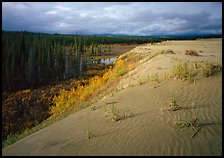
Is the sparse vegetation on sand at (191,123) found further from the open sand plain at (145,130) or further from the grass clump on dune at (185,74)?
the grass clump on dune at (185,74)

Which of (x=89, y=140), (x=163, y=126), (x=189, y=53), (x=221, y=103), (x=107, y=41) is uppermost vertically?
(x=107, y=41)

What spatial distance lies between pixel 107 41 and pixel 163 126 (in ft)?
365

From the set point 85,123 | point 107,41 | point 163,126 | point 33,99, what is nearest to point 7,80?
point 33,99

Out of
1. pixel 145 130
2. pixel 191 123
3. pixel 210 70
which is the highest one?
pixel 210 70

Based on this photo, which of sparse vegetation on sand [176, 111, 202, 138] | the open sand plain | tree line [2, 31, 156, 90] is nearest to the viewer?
the open sand plain

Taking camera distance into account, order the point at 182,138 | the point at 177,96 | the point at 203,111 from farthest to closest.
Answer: the point at 177,96 < the point at 203,111 < the point at 182,138

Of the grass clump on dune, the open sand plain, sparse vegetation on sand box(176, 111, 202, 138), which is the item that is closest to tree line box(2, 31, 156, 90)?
the grass clump on dune

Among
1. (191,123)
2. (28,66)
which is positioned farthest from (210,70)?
(28,66)

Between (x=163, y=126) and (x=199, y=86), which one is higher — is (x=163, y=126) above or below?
below

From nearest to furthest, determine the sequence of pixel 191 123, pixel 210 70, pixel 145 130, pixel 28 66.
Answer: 1. pixel 191 123
2. pixel 145 130
3. pixel 210 70
4. pixel 28 66

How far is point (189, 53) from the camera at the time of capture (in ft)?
65.0

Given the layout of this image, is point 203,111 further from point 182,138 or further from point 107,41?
point 107,41

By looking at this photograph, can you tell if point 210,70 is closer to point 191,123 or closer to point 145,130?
point 191,123

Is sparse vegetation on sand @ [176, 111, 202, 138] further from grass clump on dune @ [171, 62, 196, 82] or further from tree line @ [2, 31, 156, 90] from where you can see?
tree line @ [2, 31, 156, 90]
